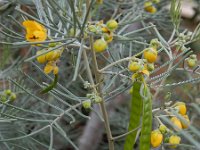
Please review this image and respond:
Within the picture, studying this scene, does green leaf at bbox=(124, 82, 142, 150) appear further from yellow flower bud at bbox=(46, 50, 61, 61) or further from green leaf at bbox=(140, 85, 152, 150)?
yellow flower bud at bbox=(46, 50, 61, 61)

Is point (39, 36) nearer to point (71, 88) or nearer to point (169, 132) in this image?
point (169, 132)

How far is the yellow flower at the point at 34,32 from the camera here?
2.46ft

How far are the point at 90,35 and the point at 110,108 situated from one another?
882 mm

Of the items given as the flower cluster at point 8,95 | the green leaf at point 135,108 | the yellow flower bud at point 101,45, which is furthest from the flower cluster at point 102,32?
the flower cluster at point 8,95

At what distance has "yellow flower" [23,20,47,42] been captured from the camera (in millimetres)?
750

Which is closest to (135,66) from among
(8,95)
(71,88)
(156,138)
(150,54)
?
(150,54)

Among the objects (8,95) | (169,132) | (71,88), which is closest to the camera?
(169,132)

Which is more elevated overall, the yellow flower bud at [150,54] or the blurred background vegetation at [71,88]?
the yellow flower bud at [150,54]

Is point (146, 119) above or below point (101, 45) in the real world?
below

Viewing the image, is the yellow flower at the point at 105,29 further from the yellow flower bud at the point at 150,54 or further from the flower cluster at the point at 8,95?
the flower cluster at the point at 8,95

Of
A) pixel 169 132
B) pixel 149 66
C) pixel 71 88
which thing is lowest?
pixel 71 88

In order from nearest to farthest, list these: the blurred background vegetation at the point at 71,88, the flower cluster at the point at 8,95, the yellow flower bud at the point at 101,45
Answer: the yellow flower bud at the point at 101,45, the flower cluster at the point at 8,95, the blurred background vegetation at the point at 71,88

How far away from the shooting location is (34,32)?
0.75 metres

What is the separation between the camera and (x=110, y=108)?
5.35 feet
